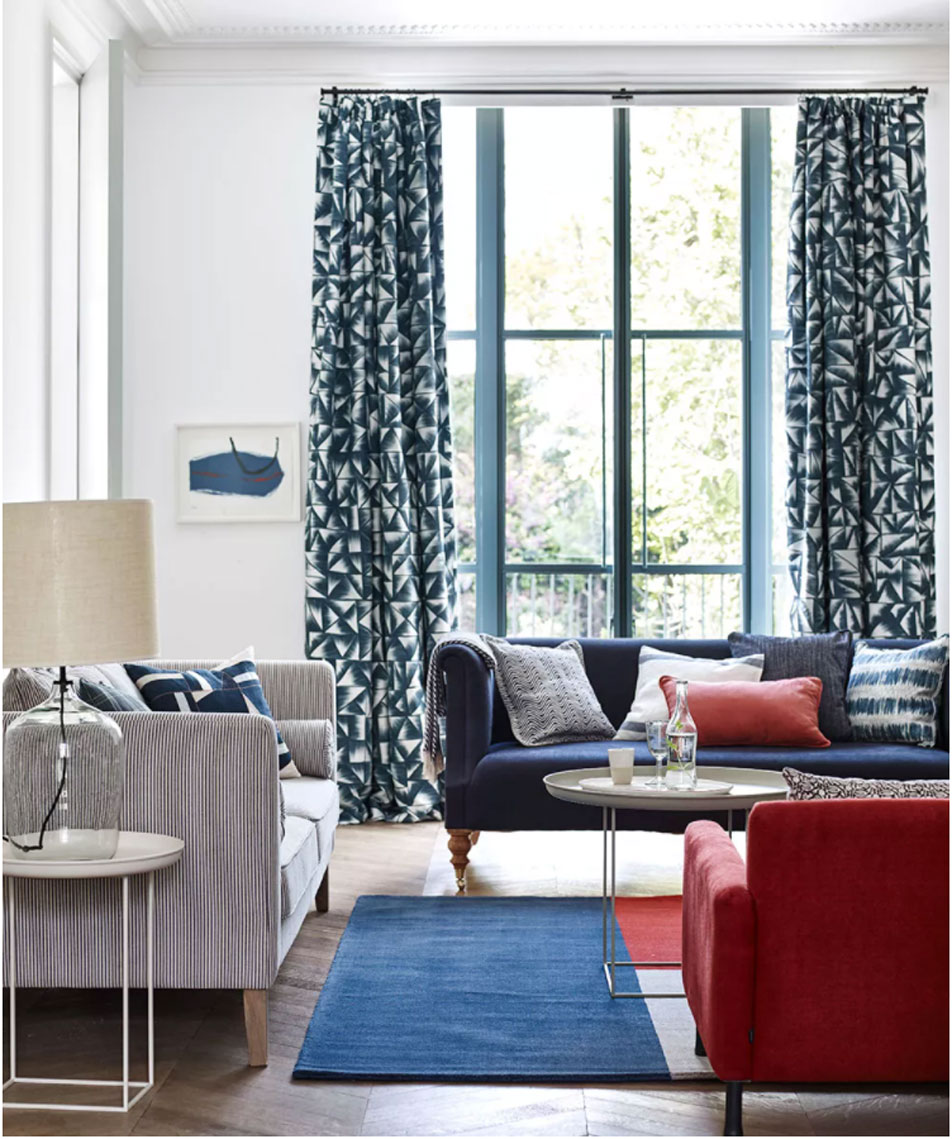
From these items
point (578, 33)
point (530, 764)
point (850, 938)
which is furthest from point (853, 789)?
point (578, 33)

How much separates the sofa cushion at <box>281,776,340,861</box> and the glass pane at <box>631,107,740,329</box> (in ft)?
9.40

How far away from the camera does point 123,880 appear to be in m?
2.61

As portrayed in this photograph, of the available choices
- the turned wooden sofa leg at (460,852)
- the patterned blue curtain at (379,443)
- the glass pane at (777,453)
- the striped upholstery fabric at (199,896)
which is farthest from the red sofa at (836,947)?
the glass pane at (777,453)

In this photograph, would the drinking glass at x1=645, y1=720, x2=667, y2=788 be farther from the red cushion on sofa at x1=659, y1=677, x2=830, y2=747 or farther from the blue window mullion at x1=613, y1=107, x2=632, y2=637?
the blue window mullion at x1=613, y1=107, x2=632, y2=637

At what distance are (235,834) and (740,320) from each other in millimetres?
3911

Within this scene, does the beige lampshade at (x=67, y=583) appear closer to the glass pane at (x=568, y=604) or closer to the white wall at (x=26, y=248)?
the white wall at (x=26, y=248)

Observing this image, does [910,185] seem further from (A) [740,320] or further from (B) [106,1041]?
(B) [106,1041]

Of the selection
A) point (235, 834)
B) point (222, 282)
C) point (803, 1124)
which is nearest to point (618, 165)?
point (222, 282)

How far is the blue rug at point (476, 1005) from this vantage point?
2686mm

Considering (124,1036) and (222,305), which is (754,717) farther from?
(222,305)

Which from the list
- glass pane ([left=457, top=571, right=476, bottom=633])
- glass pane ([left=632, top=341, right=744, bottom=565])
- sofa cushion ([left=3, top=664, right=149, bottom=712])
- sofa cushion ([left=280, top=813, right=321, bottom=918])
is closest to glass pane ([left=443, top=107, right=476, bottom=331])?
glass pane ([left=632, top=341, right=744, bottom=565])

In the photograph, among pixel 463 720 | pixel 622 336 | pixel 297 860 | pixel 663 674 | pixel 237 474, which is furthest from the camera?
pixel 622 336

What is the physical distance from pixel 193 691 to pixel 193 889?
34.2 inches

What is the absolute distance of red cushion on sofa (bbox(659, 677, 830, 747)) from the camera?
4.41 meters
